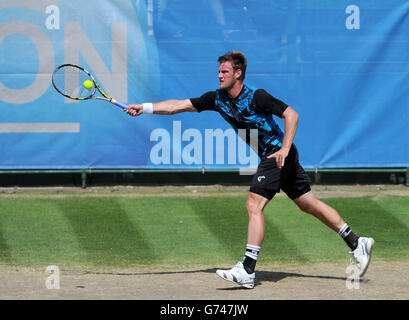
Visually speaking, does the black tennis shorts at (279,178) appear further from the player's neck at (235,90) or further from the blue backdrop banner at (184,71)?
the blue backdrop banner at (184,71)

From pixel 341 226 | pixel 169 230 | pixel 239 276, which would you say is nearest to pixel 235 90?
pixel 341 226

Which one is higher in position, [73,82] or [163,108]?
[73,82]

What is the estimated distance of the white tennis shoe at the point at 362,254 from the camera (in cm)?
694

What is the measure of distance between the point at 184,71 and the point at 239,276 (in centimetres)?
503

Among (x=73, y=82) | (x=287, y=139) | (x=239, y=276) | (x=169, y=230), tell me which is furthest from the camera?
(x=73, y=82)

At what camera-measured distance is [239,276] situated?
6602 millimetres

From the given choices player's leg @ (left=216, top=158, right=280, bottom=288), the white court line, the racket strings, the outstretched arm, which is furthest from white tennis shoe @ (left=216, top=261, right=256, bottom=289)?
the white court line

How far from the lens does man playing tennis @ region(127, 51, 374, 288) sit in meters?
6.84

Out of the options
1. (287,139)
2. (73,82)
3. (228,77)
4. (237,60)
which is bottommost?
(287,139)

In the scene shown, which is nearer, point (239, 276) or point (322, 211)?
point (239, 276)

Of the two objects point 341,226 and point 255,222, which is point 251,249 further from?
point 341,226

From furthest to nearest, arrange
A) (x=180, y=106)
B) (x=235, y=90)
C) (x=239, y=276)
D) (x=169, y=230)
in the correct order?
(x=169, y=230), (x=180, y=106), (x=235, y=90), (x=239, y=276)

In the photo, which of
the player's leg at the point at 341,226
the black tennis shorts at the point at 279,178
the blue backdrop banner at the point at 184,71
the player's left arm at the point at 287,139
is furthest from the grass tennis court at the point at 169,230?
the player's left arm at the point at 287,139
